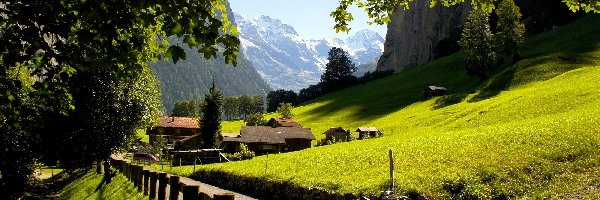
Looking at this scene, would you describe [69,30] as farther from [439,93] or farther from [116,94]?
[439,93]

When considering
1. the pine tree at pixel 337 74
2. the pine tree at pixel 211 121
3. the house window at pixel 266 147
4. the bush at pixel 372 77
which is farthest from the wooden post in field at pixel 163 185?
the pine tree at pixel 337 74

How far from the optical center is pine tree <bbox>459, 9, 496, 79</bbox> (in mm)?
99688

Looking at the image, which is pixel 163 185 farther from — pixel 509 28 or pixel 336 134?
pixel 509 28

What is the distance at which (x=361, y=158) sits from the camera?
130 ft

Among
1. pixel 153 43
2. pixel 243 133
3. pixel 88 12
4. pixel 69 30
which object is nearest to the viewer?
pixel 88 12

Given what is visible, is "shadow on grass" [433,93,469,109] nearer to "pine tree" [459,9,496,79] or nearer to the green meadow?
the green meadow

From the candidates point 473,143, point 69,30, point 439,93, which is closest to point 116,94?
point 473,143

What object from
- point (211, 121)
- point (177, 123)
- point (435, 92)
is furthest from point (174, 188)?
point (177, 123)

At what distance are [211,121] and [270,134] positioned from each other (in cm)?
1952

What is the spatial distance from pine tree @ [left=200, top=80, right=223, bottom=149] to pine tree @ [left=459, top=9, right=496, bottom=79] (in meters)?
56.2

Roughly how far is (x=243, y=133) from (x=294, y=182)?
57191 millimetres

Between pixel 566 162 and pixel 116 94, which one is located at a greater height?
pixel 116 94

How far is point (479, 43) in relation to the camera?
10075cm

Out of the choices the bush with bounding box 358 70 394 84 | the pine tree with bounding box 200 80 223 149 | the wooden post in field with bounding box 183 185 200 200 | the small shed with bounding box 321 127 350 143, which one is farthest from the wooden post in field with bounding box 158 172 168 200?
the bush with bounding box 358 70 394 84
